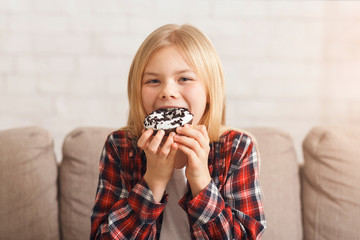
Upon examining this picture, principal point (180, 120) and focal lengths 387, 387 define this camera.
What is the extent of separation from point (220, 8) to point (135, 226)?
1344 millimetres

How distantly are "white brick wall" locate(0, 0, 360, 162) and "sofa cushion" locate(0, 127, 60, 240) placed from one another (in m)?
→ 0.48

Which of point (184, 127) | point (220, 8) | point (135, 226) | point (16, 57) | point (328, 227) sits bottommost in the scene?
point (328, 227)

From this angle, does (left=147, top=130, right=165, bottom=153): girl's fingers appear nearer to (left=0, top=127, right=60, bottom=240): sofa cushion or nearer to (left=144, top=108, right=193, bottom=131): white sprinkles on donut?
Result: (left=144, top=108, right=193, bottom=131): white sprinkles on donut

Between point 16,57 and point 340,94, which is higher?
point 16,57

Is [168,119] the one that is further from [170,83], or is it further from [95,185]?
[95,185]

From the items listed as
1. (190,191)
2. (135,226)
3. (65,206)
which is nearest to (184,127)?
(190,191)

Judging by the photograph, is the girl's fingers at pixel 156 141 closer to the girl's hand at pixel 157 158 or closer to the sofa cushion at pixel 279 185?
the girl's hand at pixel 157 158

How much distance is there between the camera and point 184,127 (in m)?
1.01

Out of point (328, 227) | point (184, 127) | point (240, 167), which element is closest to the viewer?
point (184, 127)

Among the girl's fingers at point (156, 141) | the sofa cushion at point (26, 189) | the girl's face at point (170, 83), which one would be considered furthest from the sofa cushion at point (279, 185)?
the sofa cushion at point (26, 189)

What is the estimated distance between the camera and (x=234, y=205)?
3.67 feet

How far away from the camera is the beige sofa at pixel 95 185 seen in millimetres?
1524

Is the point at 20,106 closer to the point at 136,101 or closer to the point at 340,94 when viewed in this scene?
the point at 136,101

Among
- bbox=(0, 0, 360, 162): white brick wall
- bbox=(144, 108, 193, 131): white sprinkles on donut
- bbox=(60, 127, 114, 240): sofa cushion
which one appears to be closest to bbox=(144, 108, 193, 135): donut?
bbox=(144, 108, 193, 131): white sprinkles on donut
